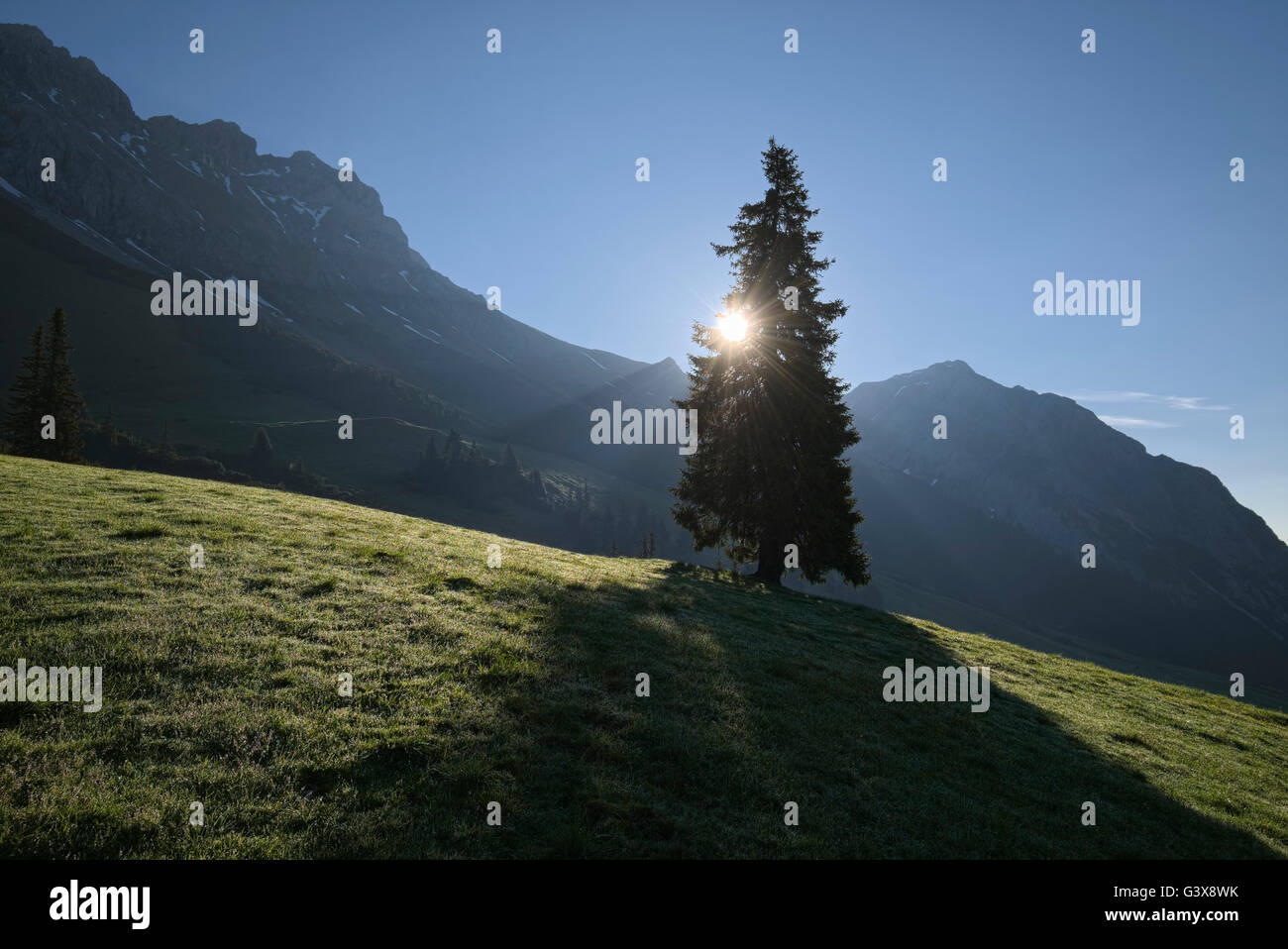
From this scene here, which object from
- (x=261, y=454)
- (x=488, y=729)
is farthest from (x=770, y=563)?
(x=261, y=454)

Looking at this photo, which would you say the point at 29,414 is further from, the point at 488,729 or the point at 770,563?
the point at 488,729

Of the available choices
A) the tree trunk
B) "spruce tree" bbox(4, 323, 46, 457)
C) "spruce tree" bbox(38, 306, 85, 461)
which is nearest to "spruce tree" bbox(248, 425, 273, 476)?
"spruce tree" bbox(38, 306, 85, 461)

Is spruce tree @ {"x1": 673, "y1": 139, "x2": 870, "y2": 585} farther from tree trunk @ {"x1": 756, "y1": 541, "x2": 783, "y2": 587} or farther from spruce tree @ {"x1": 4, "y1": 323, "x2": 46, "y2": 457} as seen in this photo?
spruce tree @ {"x1": 4, "y1": 323, "x2": 46, "y2": 457}

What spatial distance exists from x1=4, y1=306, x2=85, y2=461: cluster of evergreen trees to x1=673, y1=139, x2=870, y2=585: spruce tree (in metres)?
58.4

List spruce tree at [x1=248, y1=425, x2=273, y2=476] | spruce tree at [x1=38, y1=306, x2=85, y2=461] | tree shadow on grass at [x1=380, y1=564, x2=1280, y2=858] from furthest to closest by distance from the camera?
1. spruce tree at [x1=248, y1=425, x2=273, y2=476]
2. spruce tree at [x1=38, y1=306, x2=85, y2=461]
3. tree shadow on grass at [x1=380, y1=564, x2=1280, y2=858]

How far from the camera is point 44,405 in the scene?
1930 inches

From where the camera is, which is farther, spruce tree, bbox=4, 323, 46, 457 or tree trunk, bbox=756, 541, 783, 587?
spruce tree, bbox=4, 323, 46, 457

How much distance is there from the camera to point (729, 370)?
28281 millimetres

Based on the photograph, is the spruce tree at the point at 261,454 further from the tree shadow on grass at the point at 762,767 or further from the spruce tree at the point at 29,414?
the tree shadow on grass at the point at 762,767

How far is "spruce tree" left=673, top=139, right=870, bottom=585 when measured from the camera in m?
26.0

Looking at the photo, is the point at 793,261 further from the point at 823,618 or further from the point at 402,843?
the point at 402,843

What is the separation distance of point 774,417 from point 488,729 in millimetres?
21621
